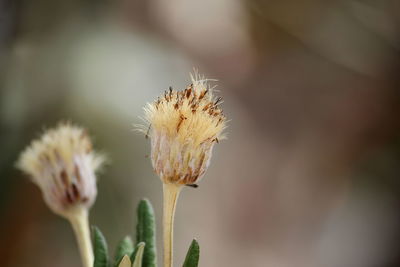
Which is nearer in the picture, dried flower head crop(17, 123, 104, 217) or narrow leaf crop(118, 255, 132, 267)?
narrow leaf crop(118, 255, 132, 267)

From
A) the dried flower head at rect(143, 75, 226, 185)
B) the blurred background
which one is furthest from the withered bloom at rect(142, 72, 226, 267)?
the blurred background

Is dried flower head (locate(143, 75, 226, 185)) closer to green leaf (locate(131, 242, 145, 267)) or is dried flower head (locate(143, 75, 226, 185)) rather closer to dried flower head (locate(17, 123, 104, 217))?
green leaf (locate(131, 242, 145, 267))

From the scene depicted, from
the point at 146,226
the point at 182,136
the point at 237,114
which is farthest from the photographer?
the point at 237,114

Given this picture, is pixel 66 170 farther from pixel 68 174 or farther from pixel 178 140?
pixel 178 140

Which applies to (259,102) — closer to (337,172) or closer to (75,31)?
(337,172)

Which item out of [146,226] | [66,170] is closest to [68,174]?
[66,170]

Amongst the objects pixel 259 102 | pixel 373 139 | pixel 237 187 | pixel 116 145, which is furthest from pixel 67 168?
pixel 373 139
